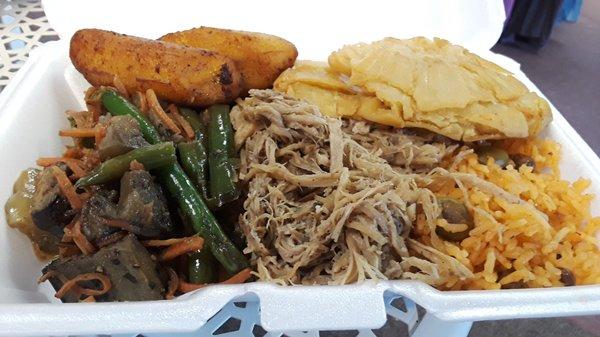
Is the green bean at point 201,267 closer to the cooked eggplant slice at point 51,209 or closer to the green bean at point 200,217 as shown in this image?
the green bean at point 200,217

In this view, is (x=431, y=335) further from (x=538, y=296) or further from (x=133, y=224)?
(x=133, y=224)

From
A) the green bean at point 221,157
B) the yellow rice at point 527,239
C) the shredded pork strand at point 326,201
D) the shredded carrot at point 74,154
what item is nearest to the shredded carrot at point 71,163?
the shredded carrot at point 74,154

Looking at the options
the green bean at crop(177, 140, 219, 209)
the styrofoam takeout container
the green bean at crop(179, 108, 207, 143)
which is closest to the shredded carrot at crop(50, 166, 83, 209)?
the styrofoam takeout container

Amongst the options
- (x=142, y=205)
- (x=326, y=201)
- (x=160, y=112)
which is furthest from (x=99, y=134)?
(x=326, y=201)

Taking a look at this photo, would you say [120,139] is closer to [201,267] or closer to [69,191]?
[69,191]

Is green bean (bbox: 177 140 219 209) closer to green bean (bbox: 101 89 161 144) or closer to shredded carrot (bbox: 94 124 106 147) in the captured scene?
green bean (bbox: 101 89 161 144)

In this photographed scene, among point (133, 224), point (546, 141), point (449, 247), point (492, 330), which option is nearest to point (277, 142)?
point (133, 224)
